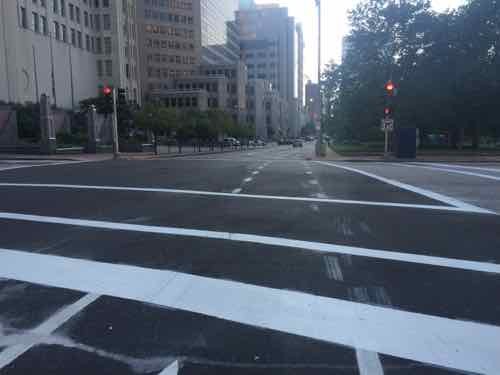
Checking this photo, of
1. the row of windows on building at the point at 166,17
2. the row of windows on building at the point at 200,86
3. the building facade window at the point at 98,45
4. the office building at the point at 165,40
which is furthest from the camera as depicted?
the row of windows on building at the point at 200,86

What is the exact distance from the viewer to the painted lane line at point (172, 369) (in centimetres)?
313

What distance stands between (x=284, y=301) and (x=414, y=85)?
36.6 m

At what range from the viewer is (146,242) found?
22.5ft

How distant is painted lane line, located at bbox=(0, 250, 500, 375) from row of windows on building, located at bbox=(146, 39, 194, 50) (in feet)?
370

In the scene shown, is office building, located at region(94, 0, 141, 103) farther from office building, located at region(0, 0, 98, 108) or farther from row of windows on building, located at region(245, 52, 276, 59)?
row of windows on building, located at region(245, 52, 276, 59)

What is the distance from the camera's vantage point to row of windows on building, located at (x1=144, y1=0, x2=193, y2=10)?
363 ft

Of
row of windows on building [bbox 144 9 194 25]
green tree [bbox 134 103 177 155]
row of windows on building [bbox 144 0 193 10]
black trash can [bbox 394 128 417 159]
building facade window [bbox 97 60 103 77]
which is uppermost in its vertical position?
row of windows on building [bbox 144 0 193 10]

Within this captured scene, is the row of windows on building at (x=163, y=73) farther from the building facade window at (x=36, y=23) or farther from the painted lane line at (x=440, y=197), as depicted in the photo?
the painted lane line at (x=440, y=197)

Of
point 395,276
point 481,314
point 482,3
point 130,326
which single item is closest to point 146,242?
point 130,326

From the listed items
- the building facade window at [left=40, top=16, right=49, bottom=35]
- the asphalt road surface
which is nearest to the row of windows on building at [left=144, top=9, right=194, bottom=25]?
the building facade window at [left=40, top=16, right=49, bottom=35]

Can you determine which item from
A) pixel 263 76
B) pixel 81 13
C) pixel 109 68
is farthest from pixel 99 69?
pixel 263 76

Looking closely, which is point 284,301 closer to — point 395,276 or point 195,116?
point 395,276

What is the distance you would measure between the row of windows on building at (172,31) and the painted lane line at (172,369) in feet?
382

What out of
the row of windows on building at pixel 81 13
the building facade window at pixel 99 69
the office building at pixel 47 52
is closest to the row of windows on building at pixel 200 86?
the building facade window at pixel 99 69
